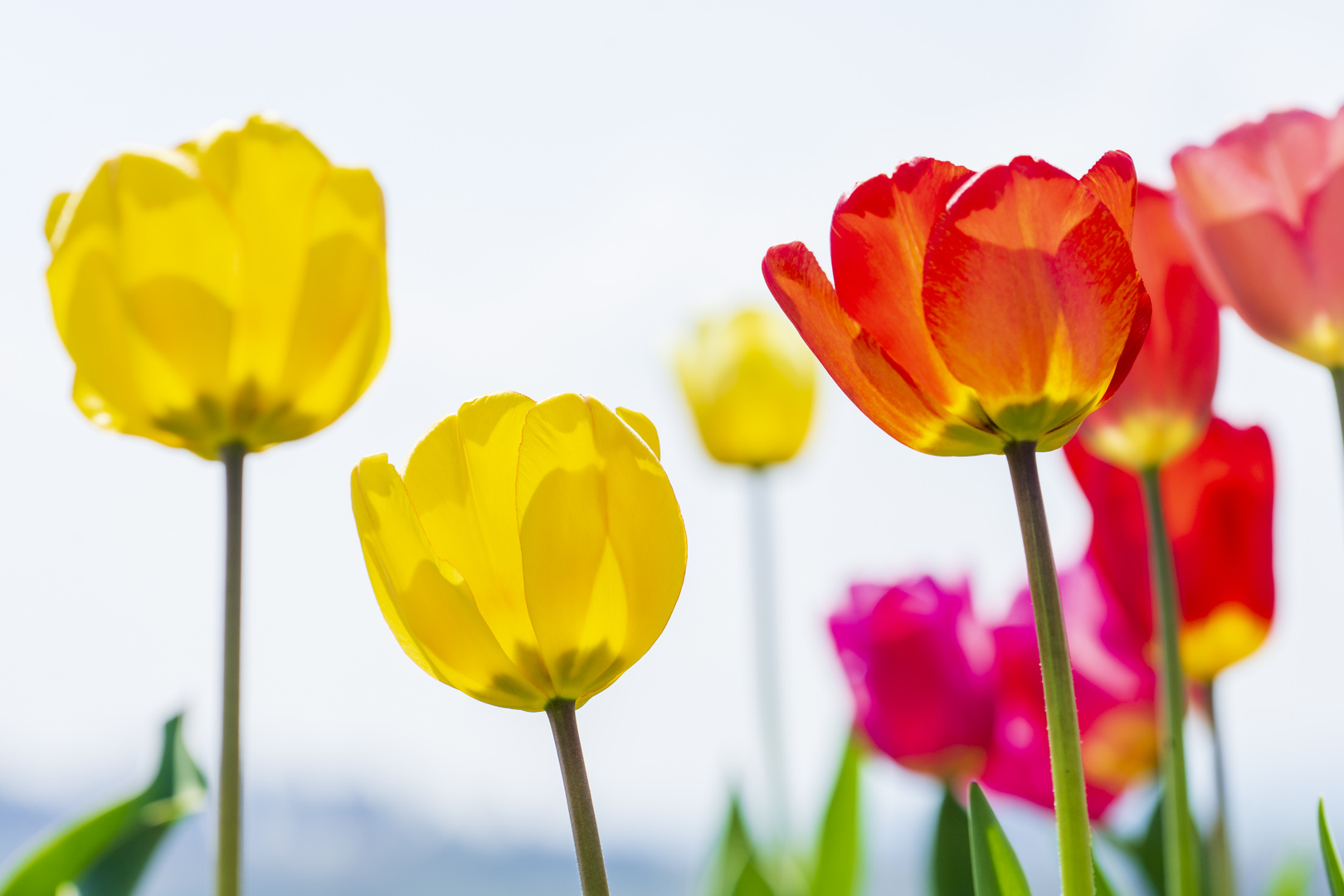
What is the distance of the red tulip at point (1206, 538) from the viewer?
0.64 meters

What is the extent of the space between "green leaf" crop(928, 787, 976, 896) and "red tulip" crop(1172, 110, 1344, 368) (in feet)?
1.19

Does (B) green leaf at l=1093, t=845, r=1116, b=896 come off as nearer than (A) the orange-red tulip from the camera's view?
No

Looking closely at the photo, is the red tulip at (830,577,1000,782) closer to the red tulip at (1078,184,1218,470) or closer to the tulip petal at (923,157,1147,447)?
the red tulip at (1078,184,1218,470)

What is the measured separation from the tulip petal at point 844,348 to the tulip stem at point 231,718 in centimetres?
23

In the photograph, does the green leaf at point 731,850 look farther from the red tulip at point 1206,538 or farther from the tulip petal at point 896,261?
the tulip petal at point 896,261

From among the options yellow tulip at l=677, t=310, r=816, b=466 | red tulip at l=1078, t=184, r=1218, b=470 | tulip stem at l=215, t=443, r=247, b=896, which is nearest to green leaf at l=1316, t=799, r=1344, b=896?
red tulip at l=1078, t=184, r=1218, b=470

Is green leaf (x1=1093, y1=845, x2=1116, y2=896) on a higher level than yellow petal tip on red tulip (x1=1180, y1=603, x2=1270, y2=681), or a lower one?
lower

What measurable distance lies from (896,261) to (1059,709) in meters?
0.15

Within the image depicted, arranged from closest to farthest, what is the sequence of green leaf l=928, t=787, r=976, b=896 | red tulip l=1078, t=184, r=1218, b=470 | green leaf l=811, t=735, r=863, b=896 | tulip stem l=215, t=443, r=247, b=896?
1. tulip stem l=215, t=443, r=247, b=896
2. red tulip l=1078, t=184, r=1218, b=470
3. green leaf l=928, t=787, r=976, b=896
4. green leaf l=811, t=735, r=863, b=896

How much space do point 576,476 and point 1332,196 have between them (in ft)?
1.15

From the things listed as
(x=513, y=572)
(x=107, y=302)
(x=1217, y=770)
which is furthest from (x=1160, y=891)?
(x=107, y=302)

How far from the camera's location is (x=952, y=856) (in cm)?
73

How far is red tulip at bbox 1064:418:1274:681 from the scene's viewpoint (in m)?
0.64

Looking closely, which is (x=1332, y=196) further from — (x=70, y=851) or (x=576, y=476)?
(x=70, y=851)
